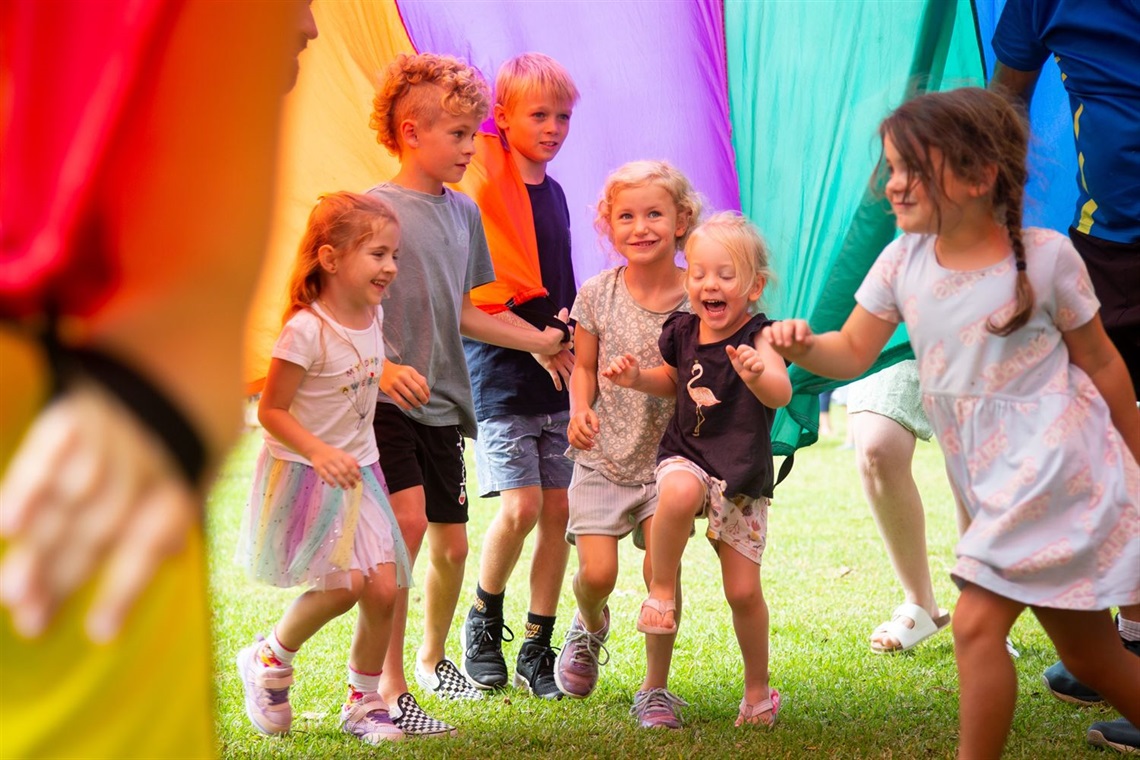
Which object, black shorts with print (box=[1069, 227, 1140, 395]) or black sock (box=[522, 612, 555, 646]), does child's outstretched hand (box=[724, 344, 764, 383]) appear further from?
black sock (box=[522, 612, 555, 646])

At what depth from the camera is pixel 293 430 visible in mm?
3543

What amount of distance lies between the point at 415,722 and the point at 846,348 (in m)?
1.77

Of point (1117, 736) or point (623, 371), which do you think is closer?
point (1117, 736)

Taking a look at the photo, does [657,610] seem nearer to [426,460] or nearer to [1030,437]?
[426,460]

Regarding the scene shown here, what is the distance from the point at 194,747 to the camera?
1.31 m

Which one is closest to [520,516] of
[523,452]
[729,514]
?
[523,452]

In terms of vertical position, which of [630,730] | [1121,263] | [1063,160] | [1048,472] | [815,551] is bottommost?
[815,551]

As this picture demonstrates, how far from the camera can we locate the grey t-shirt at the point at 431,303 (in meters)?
4.15

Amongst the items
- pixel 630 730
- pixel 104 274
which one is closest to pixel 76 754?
pixel 104 274

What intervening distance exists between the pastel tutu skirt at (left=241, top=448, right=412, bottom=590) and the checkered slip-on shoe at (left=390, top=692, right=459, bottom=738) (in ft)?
1.69

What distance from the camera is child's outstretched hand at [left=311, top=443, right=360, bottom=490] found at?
11.1ft

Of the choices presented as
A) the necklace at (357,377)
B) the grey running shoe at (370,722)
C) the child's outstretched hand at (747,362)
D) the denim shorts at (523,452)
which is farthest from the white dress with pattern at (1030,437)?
the denim shorts at (523,452)

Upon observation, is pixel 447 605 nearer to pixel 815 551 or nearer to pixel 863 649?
pixel 863 649

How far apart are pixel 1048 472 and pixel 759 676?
1.42 metres
